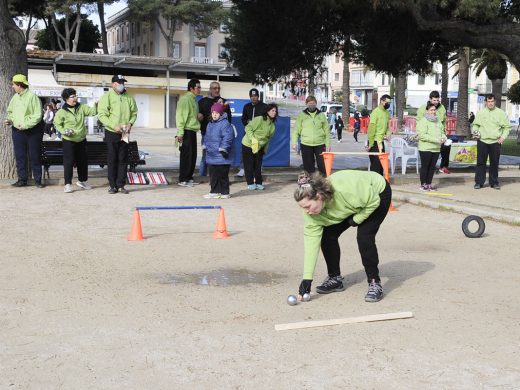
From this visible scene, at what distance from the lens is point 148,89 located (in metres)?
55.1

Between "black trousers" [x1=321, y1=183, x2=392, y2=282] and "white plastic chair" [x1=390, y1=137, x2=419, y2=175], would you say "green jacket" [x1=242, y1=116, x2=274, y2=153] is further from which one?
"black trousers" [x1=321, y1=183, x2=392, y2=282]

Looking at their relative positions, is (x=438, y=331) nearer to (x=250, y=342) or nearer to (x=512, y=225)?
(x=250, y=342)

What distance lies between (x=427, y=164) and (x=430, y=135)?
60 centimetres

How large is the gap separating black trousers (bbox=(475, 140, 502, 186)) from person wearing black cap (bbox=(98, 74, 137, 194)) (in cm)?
648

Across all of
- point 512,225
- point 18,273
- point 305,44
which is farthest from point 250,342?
point 305,44

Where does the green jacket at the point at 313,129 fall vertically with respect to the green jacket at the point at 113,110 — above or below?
below

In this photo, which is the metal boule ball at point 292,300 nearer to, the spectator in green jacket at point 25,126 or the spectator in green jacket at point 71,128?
the spectator in green jacket at point 71,128

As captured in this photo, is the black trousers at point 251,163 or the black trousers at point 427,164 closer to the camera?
the black trousers at point 427,164

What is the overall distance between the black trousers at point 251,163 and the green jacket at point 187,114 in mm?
1033

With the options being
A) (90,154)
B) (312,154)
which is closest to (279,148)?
(312,154)

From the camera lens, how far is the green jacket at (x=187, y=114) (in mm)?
12789

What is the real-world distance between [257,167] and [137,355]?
8.88 metres

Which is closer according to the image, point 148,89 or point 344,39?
point 344,39

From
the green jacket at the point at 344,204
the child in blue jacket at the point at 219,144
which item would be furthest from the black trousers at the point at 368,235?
the child in blue jacket at the point at 219,144
